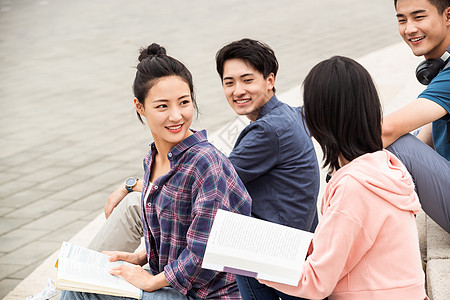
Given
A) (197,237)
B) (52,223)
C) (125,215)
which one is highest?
(197,237)

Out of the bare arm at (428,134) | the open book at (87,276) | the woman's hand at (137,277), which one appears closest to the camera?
the open book at (87,276)

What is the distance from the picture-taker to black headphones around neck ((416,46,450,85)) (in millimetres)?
2873

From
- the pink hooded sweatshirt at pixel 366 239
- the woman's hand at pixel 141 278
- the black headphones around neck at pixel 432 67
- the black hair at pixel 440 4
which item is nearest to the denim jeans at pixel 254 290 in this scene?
the woman's hand at pixel 141 278

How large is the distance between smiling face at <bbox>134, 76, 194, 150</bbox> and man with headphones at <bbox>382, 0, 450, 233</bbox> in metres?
0.81

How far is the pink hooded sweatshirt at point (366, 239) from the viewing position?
69.7 inches

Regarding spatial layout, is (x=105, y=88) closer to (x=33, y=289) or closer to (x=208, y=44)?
(x=208, y=44)

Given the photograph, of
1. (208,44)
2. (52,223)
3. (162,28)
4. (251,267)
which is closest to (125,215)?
(251,267)

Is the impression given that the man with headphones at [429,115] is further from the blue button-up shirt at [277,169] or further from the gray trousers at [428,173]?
the blue button-up shirt at [277,169]

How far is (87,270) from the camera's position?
90.4 inches

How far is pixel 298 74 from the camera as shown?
806cm

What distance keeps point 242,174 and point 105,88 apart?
5725mm

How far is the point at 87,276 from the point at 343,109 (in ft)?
3.51

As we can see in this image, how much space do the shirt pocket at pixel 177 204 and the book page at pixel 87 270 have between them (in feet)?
0.97

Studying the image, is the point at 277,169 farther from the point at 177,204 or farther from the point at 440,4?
the point at 440,4
